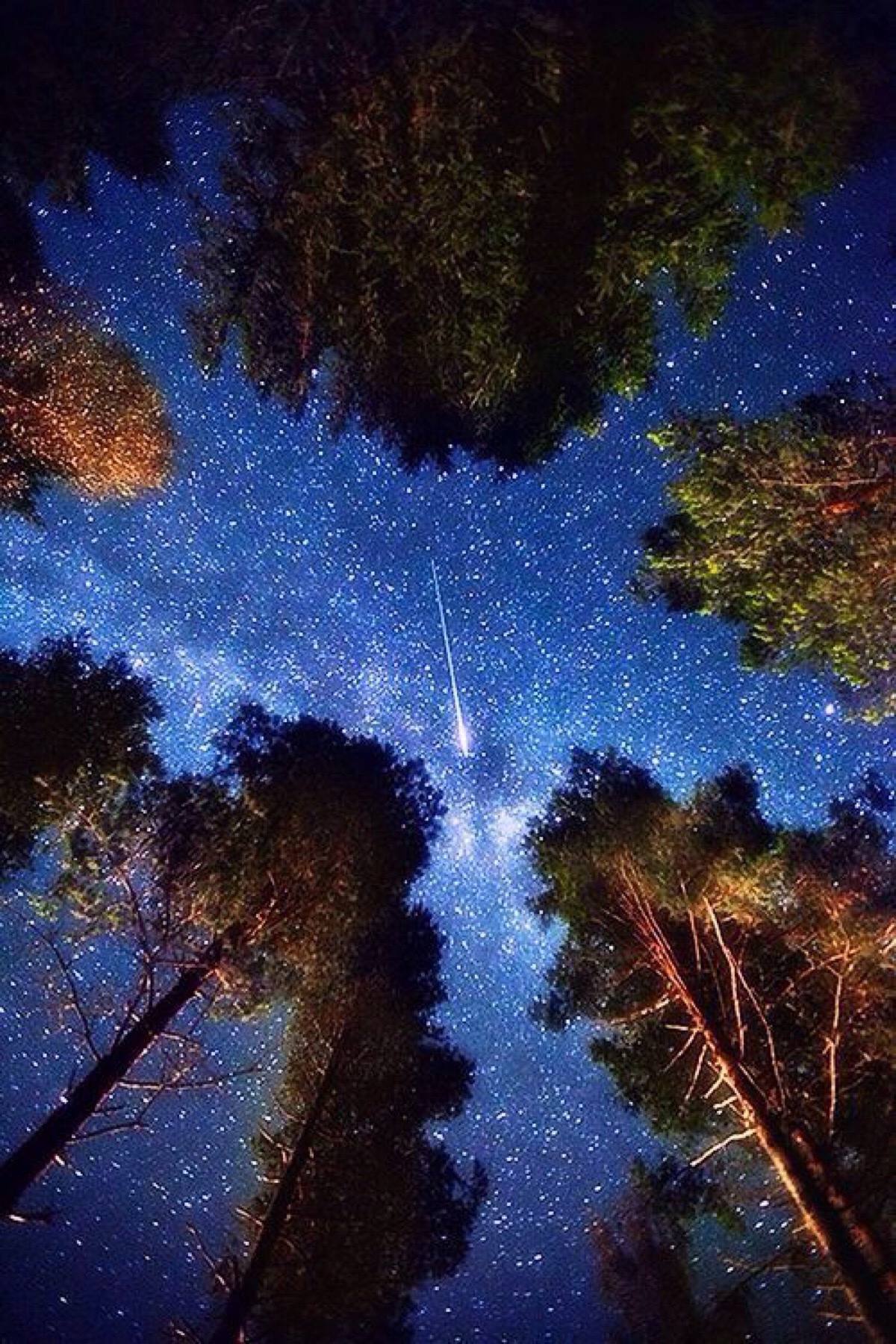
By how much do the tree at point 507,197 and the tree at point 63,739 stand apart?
25.1 feet

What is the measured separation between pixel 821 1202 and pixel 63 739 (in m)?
13.2

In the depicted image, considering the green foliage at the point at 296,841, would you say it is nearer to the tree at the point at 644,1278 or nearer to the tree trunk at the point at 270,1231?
the tree trunk at the point at 270,1231

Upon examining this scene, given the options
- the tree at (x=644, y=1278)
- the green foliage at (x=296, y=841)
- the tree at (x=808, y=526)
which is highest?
the green foliage at (x=296, y=841)

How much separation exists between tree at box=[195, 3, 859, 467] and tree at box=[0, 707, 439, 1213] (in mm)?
7228

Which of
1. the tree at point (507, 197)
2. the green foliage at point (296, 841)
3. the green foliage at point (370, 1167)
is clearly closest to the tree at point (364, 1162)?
the green foliage at point (370, 1167)

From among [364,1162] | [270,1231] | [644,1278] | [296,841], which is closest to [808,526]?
[296,841]

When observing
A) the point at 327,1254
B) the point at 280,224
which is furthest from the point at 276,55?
the point at 327,1254

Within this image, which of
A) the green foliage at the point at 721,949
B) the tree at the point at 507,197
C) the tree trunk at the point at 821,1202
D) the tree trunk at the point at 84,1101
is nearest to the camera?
the tree at the point at 507,197

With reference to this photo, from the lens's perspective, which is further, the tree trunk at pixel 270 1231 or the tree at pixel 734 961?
the tree at pixel 734 961

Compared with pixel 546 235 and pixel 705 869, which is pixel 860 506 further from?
pixel 705 869

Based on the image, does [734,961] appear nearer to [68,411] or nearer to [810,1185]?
[810,1185]

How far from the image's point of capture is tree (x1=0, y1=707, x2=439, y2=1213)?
1027 cm

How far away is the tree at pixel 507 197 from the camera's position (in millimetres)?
5176

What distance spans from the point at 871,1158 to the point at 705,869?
16.6 feet
